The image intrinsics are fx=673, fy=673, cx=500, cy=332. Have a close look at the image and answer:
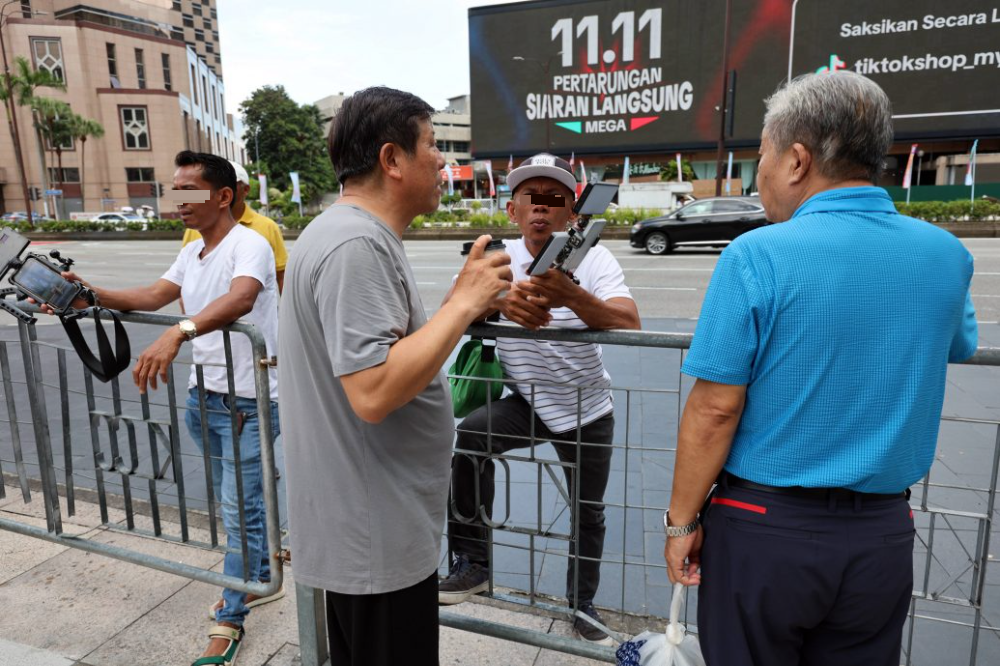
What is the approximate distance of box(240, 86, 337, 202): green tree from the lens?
55906 millimetres

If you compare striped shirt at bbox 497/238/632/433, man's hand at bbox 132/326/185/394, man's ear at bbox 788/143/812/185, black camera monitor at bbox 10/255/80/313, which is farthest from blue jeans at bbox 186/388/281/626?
man's ear at bbox 788/143/812/185

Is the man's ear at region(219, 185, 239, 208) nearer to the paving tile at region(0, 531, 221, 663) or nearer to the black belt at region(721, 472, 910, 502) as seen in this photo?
the paving tile at region(0, 531, 221, 663)

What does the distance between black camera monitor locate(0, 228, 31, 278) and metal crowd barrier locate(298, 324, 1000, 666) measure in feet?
5.10

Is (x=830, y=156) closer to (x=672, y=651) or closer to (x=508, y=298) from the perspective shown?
(x=508, y=298)

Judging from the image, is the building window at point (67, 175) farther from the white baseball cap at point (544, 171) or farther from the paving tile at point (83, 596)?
the white baseball cap at point (544, 171)

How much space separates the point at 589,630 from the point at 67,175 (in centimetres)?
5711

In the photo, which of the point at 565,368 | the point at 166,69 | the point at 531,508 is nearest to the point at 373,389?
the point at 565,368

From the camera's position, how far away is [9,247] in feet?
7.92

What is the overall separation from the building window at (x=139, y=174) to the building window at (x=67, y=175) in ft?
10.5

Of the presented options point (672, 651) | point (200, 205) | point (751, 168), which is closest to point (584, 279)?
point (672, 651)

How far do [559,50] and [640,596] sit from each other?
39964 millimetres

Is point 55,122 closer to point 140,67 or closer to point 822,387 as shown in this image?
point 140,67

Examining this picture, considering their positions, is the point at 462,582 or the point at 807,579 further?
the point at 462,582

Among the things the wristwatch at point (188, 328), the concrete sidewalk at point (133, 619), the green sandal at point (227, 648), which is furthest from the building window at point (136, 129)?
the green sandal at point (227, 648)
